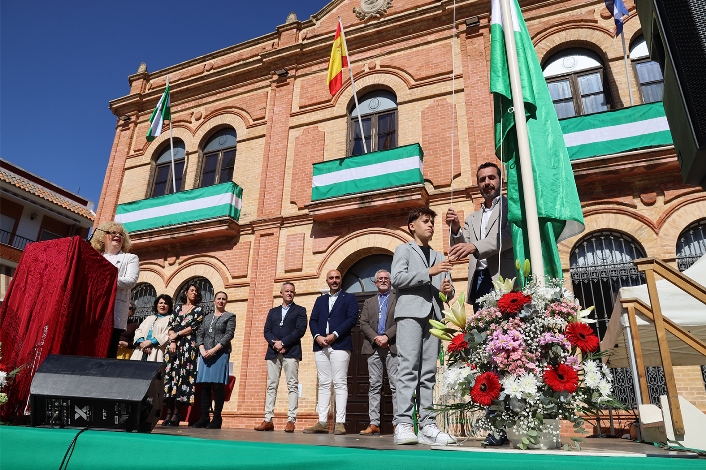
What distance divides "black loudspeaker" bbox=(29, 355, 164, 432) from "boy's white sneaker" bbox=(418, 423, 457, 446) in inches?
75.5

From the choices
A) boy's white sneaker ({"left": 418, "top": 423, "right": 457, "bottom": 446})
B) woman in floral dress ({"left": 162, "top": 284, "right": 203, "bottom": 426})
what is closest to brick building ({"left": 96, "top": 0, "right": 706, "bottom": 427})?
woman in floral dress ({"left": 162, "top": 284, "right": 203, "bottom": 426})

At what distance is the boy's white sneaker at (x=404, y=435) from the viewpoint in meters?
3.15

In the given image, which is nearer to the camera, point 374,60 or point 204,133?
point 374,60

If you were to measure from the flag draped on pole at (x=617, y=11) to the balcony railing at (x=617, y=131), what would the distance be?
189cm

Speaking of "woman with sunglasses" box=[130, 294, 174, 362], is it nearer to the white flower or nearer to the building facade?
the white flower

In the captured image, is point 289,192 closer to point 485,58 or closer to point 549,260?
point 485,58

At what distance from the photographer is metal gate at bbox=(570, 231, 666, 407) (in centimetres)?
827

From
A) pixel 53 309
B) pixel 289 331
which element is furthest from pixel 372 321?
pixel 53 309

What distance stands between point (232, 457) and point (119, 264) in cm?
309

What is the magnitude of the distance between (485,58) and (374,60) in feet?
9.19

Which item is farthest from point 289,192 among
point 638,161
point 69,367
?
point 69,367

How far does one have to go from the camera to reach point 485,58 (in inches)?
413

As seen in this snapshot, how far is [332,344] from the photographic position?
6414 millimetres

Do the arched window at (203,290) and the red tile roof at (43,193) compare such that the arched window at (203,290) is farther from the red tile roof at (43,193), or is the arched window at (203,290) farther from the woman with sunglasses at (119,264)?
the red tile roof at (43,193)
